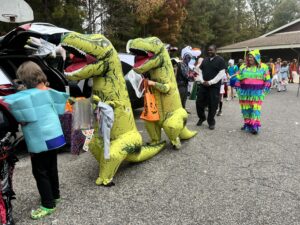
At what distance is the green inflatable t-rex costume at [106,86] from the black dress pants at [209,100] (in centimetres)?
292

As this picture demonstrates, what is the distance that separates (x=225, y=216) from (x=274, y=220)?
1.59ft

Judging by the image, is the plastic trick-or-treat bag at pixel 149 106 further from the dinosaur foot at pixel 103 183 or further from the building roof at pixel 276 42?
the building roof at pixel 276 42

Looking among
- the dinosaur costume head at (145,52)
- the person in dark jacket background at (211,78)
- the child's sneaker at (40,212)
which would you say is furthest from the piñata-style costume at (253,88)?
the child's sneaker at (40,212)

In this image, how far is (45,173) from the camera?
10.7ft

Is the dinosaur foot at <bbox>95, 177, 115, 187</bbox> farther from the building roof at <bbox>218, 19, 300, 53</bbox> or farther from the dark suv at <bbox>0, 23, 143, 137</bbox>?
the building roof at <bbox>218, 19, 300, 53</bbox>

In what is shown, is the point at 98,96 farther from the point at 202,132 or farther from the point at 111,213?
the point at 202,132

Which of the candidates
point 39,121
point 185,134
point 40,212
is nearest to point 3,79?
point 39,121

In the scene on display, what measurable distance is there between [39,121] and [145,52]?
84.7 inches

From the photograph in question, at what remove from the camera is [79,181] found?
416 cm

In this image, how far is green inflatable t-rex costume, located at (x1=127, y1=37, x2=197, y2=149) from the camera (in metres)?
4.76

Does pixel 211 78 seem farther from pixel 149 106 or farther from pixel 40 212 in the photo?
pixel 40 212

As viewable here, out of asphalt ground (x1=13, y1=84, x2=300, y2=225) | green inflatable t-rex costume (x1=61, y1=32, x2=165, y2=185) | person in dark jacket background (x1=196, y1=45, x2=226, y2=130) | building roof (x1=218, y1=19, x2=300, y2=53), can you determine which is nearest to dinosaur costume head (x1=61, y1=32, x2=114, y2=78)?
green inflatable t-rex costume (x1=61, y1=32, x2=165, y2=185)

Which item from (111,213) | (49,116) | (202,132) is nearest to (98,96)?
(49,116)

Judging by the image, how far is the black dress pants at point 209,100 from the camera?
6820 millimetres
